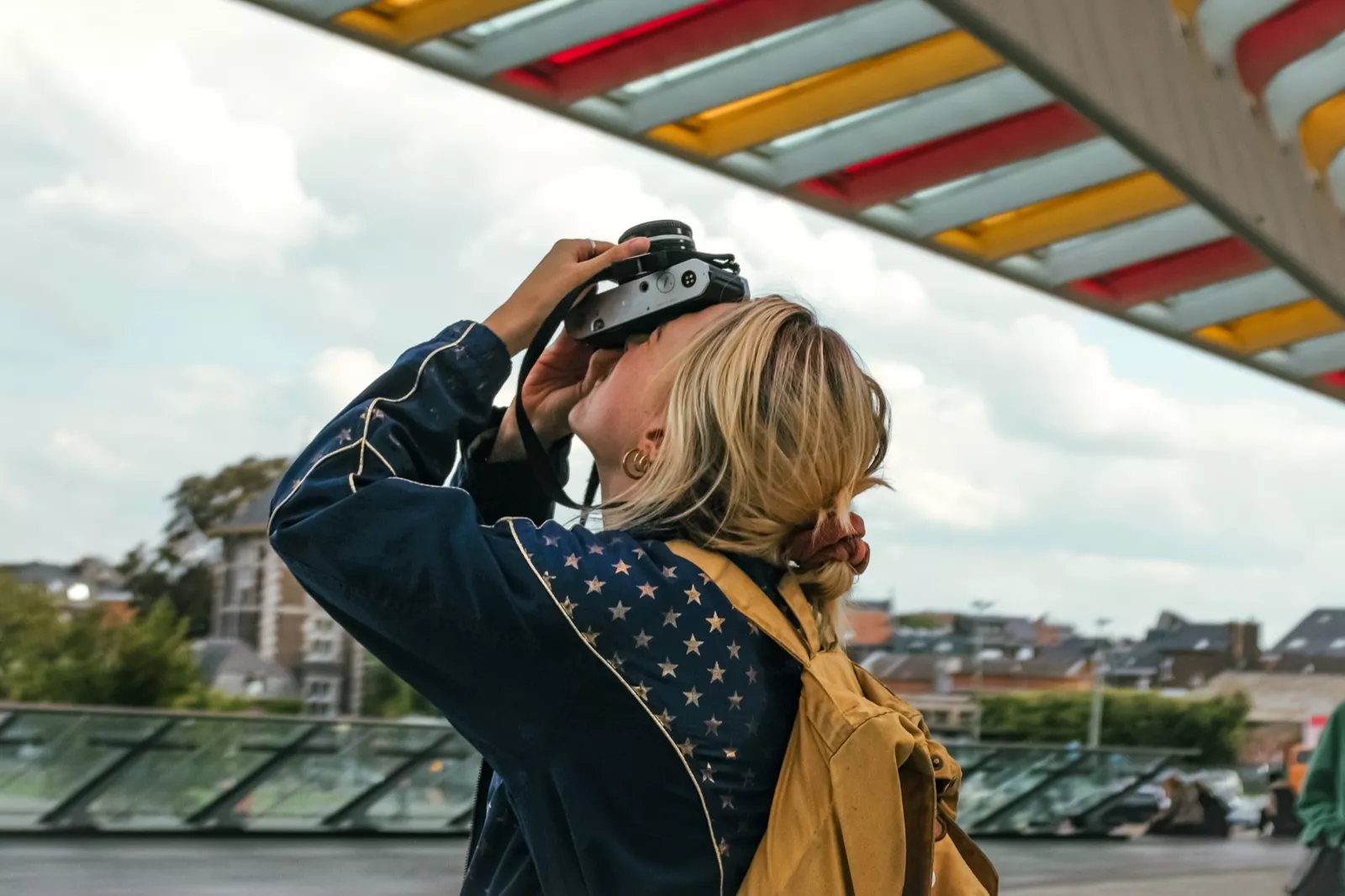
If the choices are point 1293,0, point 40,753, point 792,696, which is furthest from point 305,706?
point 792,696

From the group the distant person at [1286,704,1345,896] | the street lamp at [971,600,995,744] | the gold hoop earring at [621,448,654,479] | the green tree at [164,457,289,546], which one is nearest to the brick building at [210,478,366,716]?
the green tree at [164,457,289,546]

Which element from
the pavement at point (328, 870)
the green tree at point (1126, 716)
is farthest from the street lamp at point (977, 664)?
the pavement at point (328, 870)

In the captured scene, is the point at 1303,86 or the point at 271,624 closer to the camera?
the point at 1303,86

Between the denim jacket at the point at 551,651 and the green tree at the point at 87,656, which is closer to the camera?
the denim jacket at the point at 551,651

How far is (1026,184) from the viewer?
29.1ft

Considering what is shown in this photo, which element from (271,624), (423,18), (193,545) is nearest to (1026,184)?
(423,18)

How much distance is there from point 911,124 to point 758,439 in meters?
7.03

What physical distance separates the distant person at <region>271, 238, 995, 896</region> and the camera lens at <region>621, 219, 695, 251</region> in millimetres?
77

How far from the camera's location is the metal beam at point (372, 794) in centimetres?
1227

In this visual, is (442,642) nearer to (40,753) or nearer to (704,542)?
(704,542)

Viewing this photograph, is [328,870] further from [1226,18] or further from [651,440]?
[651,440]

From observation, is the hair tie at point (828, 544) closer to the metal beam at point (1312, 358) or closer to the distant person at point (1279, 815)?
the metal beam at point (1312, 358)

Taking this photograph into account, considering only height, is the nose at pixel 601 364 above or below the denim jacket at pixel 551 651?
above

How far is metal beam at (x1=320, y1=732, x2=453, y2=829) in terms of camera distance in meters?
12.3
